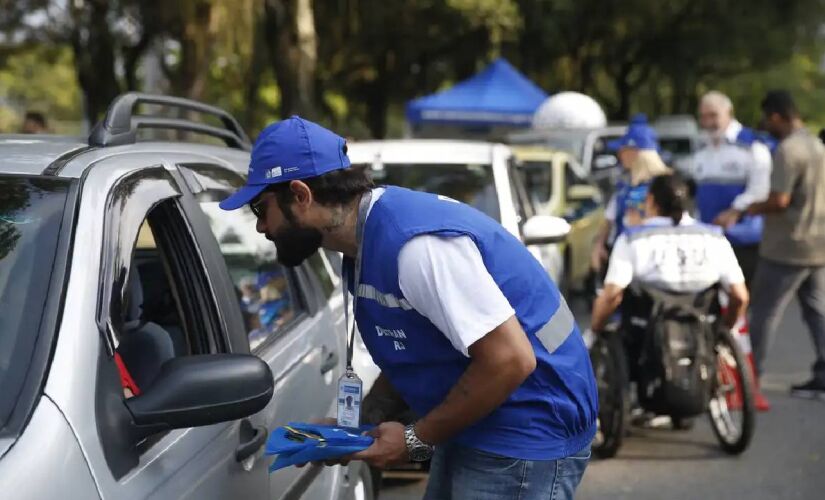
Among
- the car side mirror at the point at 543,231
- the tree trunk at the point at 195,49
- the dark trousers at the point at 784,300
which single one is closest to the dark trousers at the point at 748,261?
the dark trousers at the point at 784,300

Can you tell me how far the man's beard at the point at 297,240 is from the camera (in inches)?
102

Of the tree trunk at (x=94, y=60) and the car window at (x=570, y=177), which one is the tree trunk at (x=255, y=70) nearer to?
the tree trunk at (x=94, y=60)

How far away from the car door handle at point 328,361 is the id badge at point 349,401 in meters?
0.79

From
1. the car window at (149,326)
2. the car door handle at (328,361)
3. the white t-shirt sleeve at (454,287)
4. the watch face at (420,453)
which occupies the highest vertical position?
the white t-shirt sleeve at (454,287)

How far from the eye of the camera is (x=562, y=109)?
20344 mm

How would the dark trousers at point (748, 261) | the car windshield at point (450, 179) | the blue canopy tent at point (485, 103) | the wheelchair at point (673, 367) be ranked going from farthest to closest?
the blue canopy tent at point (485, 103), the dark trousers at point (748, 261), the car windshield at point (450, 179), the wheelchair at point (673, 367)

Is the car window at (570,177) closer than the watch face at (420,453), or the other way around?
the watch face at (420,453)

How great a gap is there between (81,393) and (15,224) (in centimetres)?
56

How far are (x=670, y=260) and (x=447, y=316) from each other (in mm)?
3714

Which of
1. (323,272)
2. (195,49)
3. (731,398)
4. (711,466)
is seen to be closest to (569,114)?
(195,49)

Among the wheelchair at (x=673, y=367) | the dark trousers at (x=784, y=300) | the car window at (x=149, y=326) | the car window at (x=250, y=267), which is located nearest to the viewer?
the car window at (x=149, y=326)

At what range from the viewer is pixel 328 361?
3.70 metres

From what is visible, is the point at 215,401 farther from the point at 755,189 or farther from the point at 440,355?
the point at 755,189

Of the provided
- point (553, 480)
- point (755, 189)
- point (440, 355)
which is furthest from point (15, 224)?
point (755, 189)
